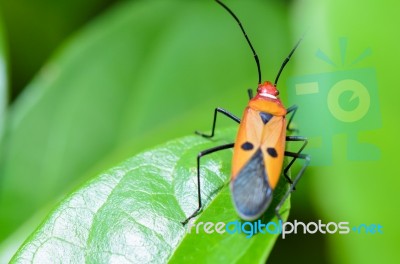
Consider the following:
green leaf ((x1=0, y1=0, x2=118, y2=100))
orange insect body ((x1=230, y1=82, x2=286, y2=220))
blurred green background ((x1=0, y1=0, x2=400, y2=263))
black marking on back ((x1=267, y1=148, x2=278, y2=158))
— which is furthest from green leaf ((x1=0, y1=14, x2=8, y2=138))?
black marking on back ((x1=267, y1=148, x2=278, y2=158))

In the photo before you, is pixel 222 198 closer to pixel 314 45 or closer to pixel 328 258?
pixel 328 258

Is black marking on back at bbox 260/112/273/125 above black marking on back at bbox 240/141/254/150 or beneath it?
above

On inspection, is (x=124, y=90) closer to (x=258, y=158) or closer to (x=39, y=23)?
(x=39, y=23)

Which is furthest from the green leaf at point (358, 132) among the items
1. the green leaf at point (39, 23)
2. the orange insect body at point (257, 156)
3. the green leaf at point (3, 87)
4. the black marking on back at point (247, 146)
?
the green leaf at point (39, 23)

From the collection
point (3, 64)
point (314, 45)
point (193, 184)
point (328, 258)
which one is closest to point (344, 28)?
point (314, 45)

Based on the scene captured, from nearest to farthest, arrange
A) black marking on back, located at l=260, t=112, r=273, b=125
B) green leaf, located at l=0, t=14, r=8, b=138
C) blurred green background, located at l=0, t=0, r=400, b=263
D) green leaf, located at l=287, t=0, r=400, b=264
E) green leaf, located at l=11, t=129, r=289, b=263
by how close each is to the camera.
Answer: green leaf, located at l=11, t=129, r=289, b=263
black marking on back, located at l=260, t=112, r=273, b=125
green leaf, located at l=287, t=0, r=400, b=264
blurred green background, located at l=0, t=0, r=400, b=263
green leaf, located at l=0, t=14, r=8, b=138

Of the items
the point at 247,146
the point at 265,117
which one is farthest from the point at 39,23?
the point at 247,146

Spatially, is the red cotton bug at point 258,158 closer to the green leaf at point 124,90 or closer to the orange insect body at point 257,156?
the orange insect body at point 257,156

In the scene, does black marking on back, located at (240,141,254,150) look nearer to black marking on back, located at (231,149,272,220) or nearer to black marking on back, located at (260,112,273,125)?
black marking on back, located at (231,149,272,220)
